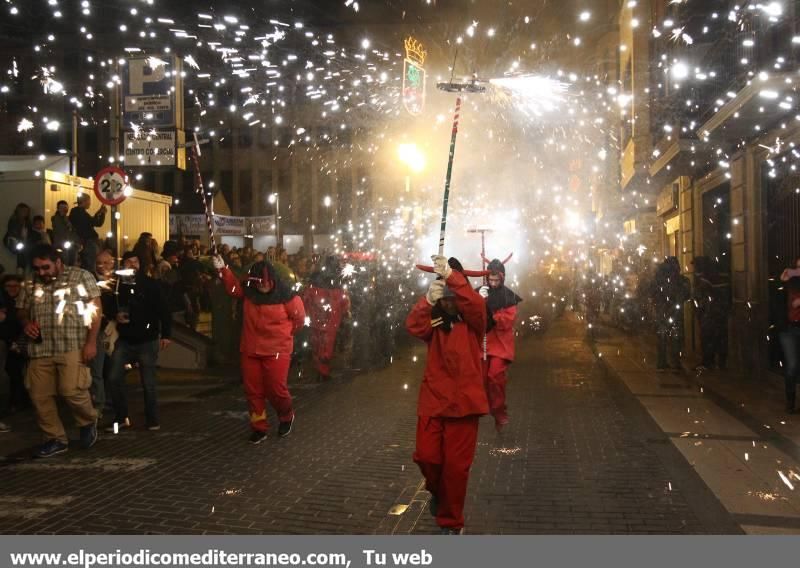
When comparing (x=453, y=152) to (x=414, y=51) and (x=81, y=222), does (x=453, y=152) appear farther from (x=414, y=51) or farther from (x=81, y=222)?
(x=81, y=222)

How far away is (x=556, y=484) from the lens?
604 cm

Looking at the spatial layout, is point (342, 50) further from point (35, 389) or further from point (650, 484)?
point (650, 484)

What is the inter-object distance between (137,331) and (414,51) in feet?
27.3

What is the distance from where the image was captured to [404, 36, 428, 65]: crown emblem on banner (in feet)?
45.4

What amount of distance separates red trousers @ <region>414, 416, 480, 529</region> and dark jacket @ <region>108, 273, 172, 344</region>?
14.1ft

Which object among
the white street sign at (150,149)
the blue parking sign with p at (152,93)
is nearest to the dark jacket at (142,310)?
the white street sign at (150,149)

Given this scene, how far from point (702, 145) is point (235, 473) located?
1087 centimetres

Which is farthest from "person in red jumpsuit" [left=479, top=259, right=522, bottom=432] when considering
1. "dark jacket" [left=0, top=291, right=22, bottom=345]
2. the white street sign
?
the white street sign

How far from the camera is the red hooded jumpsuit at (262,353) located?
7598 mm

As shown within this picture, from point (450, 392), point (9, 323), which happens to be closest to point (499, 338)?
point (450, 392)

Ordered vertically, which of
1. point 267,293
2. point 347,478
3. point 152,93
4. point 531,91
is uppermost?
point 531,91

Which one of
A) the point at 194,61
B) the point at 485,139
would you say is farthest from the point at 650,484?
the point at 485,139

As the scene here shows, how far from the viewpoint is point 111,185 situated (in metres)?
11.6

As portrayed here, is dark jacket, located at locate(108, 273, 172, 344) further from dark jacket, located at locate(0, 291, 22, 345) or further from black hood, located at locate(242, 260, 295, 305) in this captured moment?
dark jacket, located at locate(0, 291, 22, 345)
